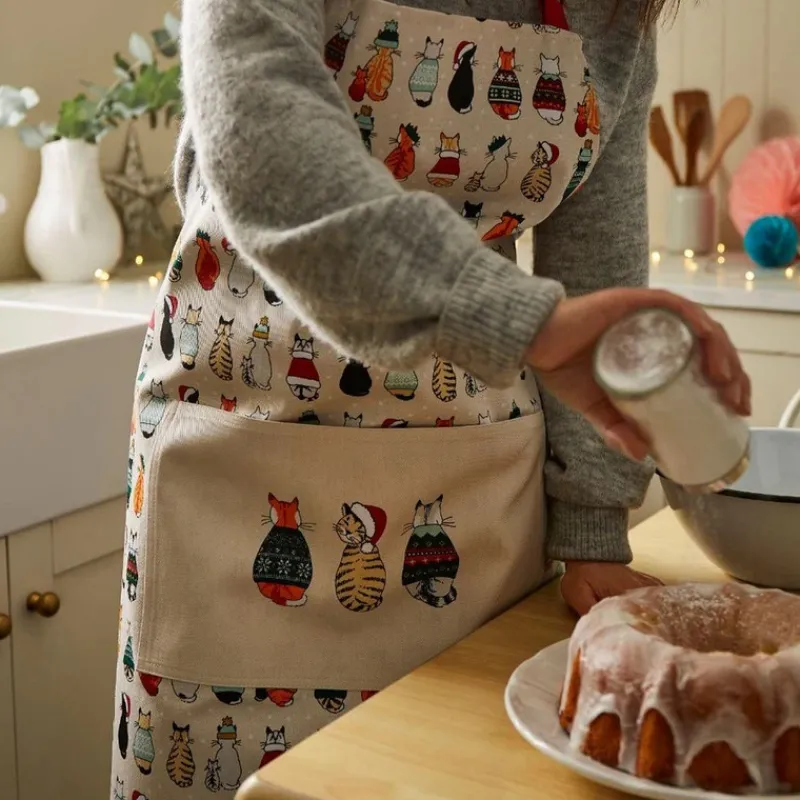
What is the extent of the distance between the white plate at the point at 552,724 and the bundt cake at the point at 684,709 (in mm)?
10

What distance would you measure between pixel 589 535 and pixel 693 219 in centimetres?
171

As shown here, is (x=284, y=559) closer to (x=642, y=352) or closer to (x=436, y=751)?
(x=436, y=751)

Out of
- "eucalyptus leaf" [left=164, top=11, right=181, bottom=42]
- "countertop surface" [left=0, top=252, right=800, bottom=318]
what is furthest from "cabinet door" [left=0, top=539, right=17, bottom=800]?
"eucalyptus leaf" [left=164, top=11, right=181, bottom=42]

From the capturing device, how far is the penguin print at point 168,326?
933mm

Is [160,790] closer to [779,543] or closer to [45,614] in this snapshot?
[779,543]

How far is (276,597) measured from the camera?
0.91 metres

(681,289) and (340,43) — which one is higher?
(340,43)

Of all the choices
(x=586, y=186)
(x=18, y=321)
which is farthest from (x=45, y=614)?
(x=586, y=186)

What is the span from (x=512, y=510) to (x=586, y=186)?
270 millimetres

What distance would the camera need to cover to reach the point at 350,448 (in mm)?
886

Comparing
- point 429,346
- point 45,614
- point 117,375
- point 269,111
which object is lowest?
point 45,614

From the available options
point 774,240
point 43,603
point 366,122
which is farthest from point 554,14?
point 774,240

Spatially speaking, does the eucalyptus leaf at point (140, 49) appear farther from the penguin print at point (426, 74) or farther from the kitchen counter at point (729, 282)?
the penguin print at point (426, 74)

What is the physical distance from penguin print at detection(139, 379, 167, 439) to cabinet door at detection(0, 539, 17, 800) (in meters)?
0.64
